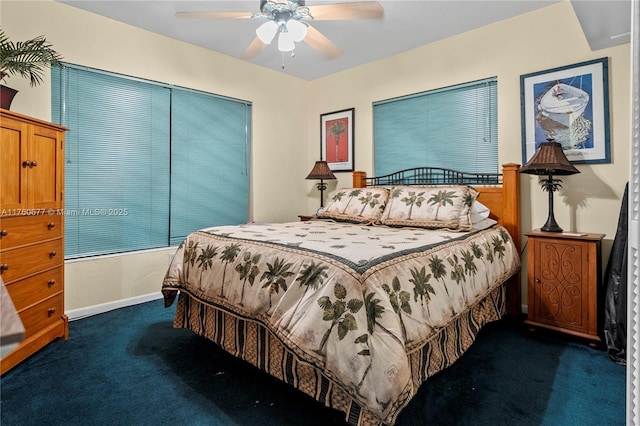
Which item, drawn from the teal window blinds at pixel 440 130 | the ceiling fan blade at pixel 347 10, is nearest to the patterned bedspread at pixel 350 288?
the teal window blinds at pixel 440 130

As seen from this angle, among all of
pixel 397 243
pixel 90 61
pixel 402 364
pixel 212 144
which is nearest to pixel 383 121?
pixel 212 144

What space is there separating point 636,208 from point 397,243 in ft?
→ 3.83

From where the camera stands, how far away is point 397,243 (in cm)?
202

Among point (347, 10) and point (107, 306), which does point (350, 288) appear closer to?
point (347, 10)

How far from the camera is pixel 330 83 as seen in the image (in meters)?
4.54

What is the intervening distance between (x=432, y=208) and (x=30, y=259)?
2746 mm

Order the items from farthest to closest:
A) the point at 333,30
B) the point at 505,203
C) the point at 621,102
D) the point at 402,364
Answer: the point at 333,30, the point at 505,203, the point at 621,102, the point at 402,364

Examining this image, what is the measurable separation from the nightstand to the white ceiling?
1.41 m

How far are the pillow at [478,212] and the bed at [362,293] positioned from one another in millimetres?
11

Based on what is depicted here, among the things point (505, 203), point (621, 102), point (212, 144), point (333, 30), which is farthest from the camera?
point (212, 144)

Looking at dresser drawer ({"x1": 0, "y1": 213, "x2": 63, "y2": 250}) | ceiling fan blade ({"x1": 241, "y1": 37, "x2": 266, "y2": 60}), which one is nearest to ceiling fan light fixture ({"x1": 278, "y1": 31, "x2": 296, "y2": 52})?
ceiling fan blade ({"x1": 241, "y1": 37, "x2": 266, "y2": 60})

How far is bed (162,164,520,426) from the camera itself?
1.31 m

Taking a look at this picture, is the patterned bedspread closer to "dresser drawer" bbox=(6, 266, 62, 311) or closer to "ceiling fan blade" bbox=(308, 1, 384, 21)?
"dresser drawer" bbox=(6, 266, 62, 311)

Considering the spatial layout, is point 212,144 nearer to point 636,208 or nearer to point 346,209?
point 346,209
